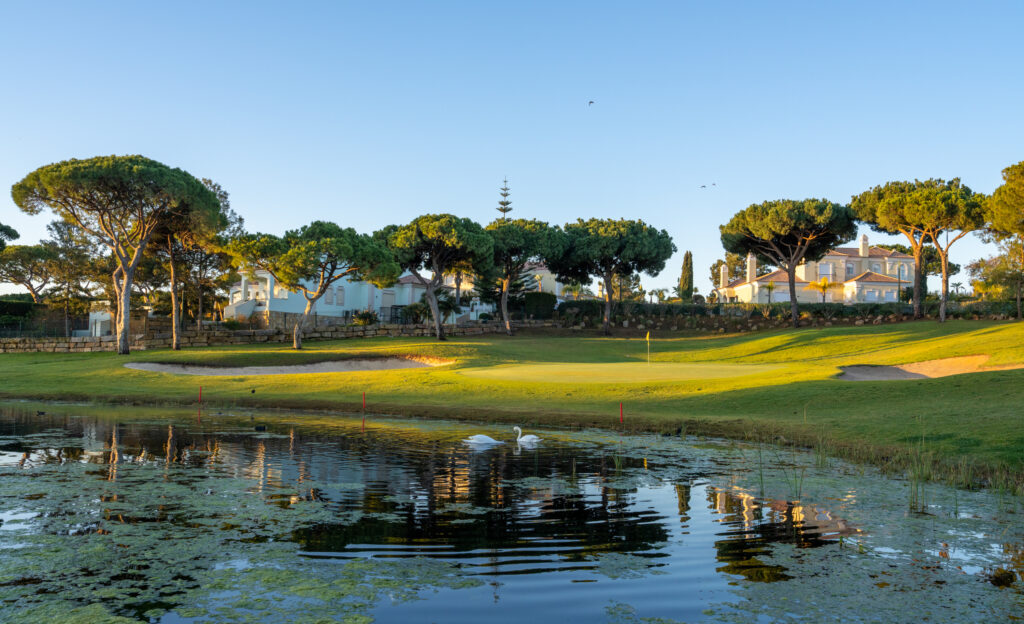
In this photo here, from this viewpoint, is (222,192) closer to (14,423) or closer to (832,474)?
(14,423)

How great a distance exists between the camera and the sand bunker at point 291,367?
3903 cm

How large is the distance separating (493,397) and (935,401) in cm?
1421

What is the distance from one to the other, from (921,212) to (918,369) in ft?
102

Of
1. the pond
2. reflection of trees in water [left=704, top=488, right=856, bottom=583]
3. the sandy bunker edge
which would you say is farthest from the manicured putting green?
reflection of trees in water [left=704, top=488, right=856, bottom=583]

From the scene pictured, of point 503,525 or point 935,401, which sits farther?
point 935,401

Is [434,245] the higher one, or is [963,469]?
[434,245]

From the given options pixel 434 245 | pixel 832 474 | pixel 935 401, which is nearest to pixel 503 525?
pixel 832 474

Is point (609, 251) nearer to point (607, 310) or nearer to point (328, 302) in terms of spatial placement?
point (607, 310)

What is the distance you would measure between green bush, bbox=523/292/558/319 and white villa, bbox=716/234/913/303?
33.3 metres

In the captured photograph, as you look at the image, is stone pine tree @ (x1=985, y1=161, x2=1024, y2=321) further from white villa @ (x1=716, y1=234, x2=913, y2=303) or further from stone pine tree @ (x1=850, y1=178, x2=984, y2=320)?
white villa @ (x1=716, y1=234, x2=913, y2=303)

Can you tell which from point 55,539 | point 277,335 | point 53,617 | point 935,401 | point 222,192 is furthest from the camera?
point 222,192

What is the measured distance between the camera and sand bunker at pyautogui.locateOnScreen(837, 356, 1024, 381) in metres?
32.0

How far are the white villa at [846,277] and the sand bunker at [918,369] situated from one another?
62.0 meters

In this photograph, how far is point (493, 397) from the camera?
26.4m
